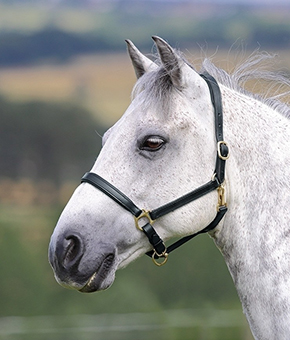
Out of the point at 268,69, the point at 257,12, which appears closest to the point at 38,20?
the point at 257,12

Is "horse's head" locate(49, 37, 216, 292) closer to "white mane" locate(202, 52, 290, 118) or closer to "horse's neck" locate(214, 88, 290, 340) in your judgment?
"horse's neck" locate(214, 88, 290, 340)

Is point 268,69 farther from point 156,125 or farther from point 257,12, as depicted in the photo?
point 257,12

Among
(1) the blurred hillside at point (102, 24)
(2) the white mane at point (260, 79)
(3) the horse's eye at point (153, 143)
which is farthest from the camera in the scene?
(1) the blurred hillside at point (102, 24)

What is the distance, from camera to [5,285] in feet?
60.8

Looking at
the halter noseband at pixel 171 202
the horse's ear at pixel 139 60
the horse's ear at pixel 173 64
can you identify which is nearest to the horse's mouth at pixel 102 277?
the halter noseband at pixel 171 202

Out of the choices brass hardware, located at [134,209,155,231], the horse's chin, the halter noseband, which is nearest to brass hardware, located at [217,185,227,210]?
the halter noseband

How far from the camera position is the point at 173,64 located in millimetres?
2932

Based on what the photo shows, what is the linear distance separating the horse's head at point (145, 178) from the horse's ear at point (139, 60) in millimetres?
335

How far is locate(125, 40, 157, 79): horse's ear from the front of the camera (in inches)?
131

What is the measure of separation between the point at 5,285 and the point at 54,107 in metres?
13.5

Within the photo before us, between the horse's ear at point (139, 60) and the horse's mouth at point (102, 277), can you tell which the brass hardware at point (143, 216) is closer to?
the horse's mouth at point (102, 277)

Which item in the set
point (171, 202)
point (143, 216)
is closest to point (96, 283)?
point (143, 216)

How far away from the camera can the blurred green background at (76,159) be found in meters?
11.5

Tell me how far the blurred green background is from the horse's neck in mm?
6803
